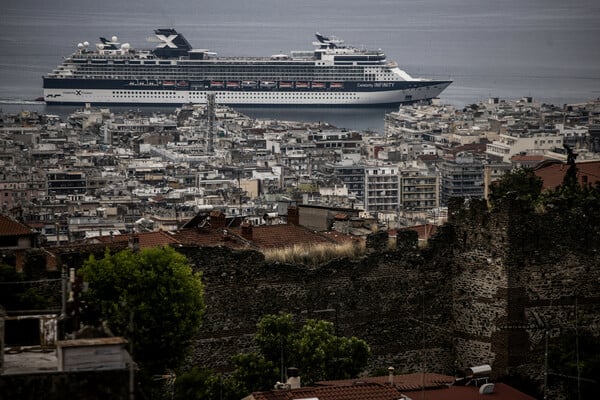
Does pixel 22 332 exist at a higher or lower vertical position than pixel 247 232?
higher

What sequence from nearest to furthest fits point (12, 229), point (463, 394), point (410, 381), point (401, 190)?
point (463, 394), point (410, 381), point (12, 229), point (401, 190)

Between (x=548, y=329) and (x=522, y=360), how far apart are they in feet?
1.78

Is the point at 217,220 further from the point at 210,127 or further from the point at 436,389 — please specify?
the point at 210,127

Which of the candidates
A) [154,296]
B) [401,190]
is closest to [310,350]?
[154,296]

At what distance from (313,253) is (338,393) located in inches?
254

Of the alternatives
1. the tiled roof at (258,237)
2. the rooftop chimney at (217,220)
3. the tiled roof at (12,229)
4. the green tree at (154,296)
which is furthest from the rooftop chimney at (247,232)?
the green tree at (154,296)

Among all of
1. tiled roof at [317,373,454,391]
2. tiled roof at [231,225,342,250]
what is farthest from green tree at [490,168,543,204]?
tiled roof at [317,373,454,391]

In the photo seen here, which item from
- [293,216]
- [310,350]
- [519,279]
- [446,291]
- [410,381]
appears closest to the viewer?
[410,381]

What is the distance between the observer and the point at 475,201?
23.6 m

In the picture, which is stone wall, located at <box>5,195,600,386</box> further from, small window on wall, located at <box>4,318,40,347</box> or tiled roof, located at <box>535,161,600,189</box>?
small window on wall, located at <box>4,318,40,347</box>

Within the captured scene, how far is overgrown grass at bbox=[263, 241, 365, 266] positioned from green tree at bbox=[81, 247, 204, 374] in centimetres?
227

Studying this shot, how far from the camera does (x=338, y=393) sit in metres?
17.5

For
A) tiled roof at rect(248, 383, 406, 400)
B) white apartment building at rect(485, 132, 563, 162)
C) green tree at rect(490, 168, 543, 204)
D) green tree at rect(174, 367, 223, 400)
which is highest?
green tree at rect(490, 168, 543, 204)

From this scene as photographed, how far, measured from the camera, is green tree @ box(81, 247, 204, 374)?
67.7 feet
